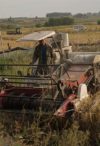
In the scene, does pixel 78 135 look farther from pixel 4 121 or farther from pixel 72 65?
pixel 72 65

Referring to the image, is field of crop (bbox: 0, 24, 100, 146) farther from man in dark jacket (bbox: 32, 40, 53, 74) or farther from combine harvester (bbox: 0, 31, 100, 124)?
man in dark jacket (bbox: 32, 40, 53, 74)

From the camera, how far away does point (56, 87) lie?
9055mm

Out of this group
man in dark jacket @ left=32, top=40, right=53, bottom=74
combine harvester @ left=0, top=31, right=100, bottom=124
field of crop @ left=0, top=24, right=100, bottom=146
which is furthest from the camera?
man in dark jacket @ left=32, top=40, right=53, bottom=74

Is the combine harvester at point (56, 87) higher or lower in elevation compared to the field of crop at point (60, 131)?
higher

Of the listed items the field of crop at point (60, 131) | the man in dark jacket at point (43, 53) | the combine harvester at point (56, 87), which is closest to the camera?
the field of crop at point (60, 131)

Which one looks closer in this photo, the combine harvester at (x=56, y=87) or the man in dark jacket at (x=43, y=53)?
the combine harvester at (x=56, y=87)

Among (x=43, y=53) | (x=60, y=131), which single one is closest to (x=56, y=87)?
(x=60, y=131)

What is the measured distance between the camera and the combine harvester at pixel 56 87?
8.62m

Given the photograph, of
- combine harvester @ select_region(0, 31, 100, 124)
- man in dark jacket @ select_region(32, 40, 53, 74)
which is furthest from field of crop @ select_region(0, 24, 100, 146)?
man in dark jacket @ select_region(32, 40, 53, 74)

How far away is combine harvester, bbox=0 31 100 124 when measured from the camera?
8625 mm

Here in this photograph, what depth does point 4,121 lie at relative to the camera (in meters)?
8.79

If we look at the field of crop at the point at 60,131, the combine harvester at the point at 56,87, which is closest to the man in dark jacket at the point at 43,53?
the combine harvester at the point at 56,87

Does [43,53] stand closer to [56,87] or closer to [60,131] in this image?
[56,87]

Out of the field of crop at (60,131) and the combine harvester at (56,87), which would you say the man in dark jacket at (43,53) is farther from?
the field of crop at (60,131)
